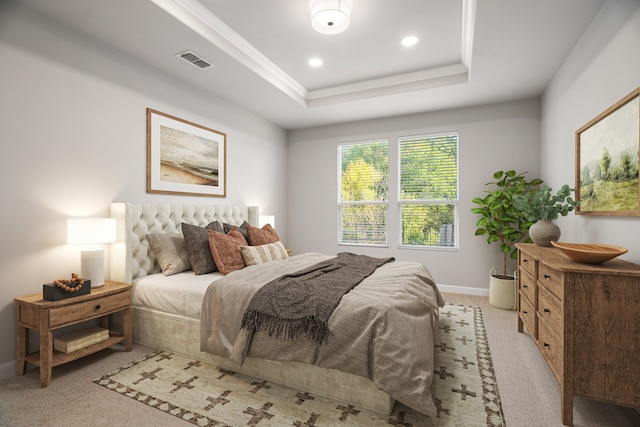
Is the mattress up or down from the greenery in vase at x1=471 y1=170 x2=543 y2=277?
down

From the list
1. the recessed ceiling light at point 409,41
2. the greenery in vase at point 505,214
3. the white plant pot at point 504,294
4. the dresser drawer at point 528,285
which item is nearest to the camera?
the dresser drawer at point 528,285

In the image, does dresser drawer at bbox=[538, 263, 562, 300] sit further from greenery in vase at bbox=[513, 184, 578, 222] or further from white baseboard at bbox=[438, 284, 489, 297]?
white baseboard at bbox=[438, 284, 489, 297]

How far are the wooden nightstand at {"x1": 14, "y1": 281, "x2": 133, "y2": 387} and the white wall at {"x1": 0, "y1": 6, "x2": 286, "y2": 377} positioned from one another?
130 millimetres

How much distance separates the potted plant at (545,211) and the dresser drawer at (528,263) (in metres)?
0.18

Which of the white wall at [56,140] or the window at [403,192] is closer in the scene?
the white wall at [56,140]

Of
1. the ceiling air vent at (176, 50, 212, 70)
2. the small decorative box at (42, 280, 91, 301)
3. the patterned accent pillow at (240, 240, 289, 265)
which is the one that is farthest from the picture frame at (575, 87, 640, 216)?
the small decorative box at (42, 280, 91, 301)

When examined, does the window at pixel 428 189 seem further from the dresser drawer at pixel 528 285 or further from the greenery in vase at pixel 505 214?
the dresser drawer at pixel 528 285

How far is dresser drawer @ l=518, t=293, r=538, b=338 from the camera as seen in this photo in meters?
2.47

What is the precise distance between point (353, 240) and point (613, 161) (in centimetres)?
361

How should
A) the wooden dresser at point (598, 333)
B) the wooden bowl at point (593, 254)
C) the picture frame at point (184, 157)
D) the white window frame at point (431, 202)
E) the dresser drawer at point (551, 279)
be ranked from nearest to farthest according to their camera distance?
the wooden dresser at point (598, 333)
the wooden bowl at point (593, 254)
the dresser drawer at point (551, 279)
the picture frame at point (184, 157)
the white window frame at point (431, 202)

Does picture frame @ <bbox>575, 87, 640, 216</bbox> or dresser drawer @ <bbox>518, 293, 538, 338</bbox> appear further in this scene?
dresser drawer @ <bbox>518, 293, 538, 338</bbox>

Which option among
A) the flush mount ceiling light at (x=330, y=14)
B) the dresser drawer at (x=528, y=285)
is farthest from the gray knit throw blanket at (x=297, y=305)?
the flush mount ceiling light at (x=330, y=14)

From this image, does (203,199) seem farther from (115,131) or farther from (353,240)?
(353,240)

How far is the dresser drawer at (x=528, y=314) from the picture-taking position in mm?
2473
